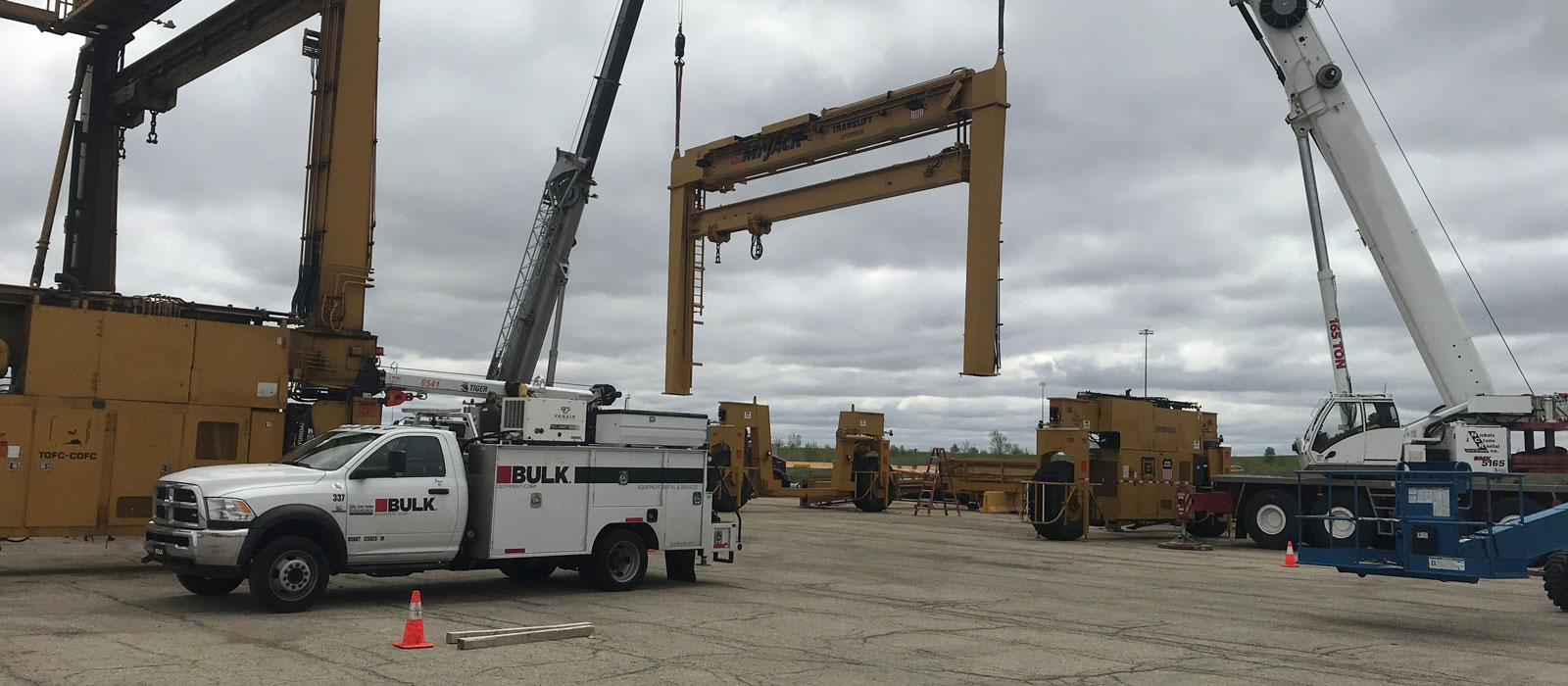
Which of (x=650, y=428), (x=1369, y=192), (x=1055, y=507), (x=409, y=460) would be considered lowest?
(x=1055, y=507)

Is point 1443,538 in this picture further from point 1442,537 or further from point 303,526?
point 303,526

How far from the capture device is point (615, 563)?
13.4m

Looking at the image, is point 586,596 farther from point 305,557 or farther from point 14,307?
point 14,307

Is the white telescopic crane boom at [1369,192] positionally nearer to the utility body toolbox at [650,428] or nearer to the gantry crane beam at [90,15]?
the utility body toolbox at [650,428]

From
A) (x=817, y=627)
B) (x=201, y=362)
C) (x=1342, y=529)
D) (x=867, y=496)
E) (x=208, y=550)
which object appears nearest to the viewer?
→ (x=208, y=550)

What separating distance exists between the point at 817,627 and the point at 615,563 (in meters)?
3.52

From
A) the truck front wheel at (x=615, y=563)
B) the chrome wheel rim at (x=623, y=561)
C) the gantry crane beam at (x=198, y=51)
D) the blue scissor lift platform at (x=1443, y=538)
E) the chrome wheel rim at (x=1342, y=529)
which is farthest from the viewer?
the gantry crane beam at (x=198, y=51)

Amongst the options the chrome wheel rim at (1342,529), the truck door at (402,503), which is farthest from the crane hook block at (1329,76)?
the truck door at (402,503)

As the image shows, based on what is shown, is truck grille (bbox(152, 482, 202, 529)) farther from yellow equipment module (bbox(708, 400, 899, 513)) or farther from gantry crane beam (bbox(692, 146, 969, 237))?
yellow equipment module (bbox(708, 400, 899, 513))

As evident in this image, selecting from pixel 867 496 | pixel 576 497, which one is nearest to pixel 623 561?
pixel 576 497

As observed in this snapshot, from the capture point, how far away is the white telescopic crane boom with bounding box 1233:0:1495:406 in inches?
832

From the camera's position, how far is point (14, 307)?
14.2 meters

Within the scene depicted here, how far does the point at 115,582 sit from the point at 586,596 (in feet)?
17.8

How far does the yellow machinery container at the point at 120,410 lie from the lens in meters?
13.8
